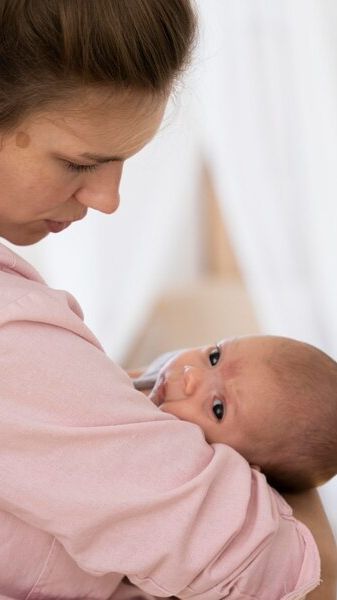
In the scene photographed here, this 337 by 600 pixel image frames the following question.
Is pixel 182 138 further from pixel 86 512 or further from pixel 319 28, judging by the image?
pixel 86 512

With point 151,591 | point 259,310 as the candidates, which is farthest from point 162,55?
point 259,310

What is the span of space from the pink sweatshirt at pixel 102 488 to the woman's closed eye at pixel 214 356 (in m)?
0.34

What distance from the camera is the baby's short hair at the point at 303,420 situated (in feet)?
4.49

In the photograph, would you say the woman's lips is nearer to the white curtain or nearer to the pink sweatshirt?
the pink sweatshirt

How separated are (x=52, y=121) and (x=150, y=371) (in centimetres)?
59

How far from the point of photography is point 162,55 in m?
Answer: 1.07

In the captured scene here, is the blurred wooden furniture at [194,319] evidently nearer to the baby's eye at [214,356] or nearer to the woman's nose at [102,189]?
the baby's eye at [214,356]

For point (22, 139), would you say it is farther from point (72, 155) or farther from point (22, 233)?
point (22, 233)

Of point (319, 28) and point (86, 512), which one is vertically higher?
point (319, 28)

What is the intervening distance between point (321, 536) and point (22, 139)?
2.08 ft

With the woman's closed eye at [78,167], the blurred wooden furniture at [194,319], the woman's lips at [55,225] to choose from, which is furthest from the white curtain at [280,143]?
the woman's closed eye at [78,167]

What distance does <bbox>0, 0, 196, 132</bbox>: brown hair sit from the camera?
3.29 feet

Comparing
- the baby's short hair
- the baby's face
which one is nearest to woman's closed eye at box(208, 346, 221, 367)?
the baby's face

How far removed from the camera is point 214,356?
1505mm
